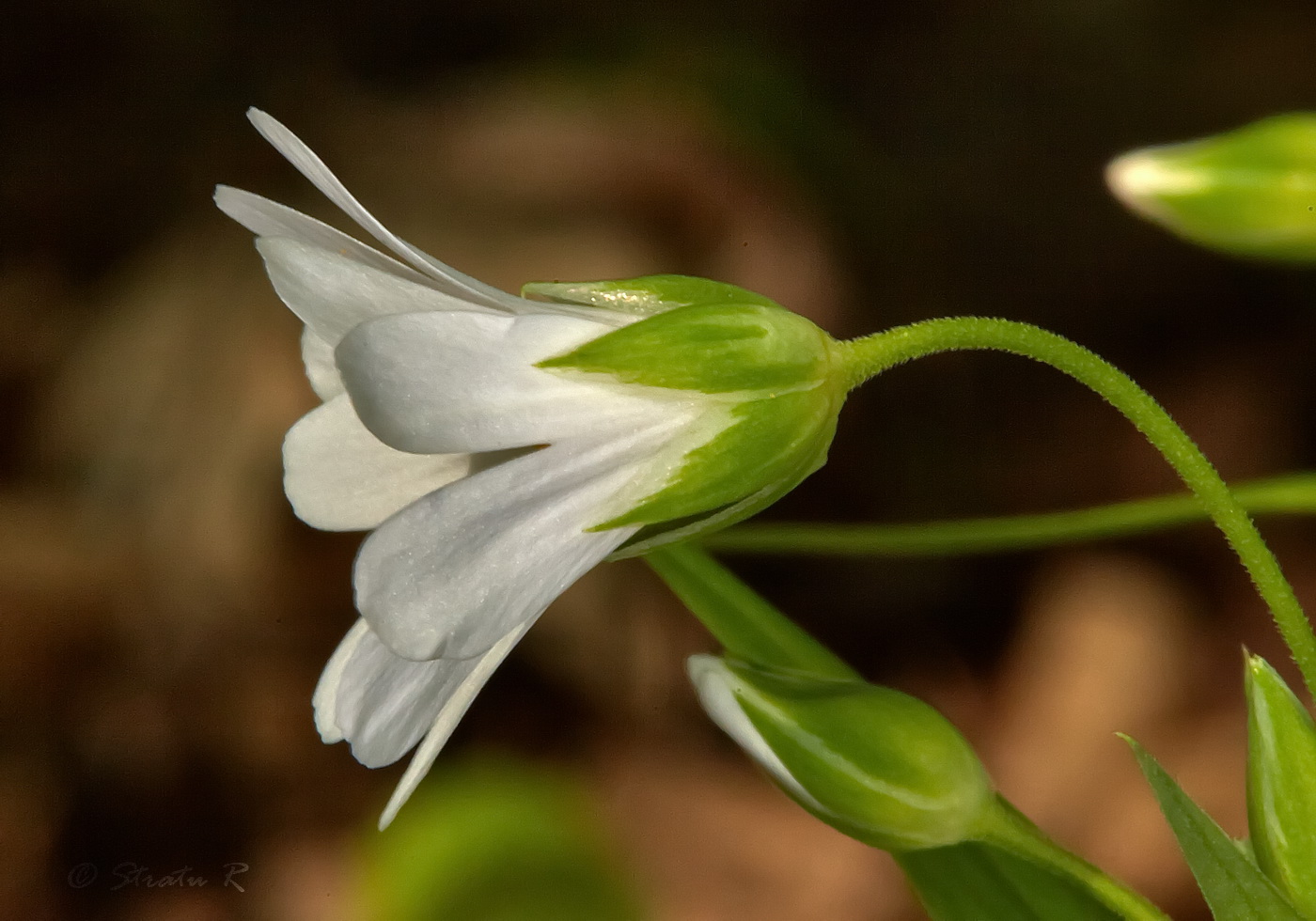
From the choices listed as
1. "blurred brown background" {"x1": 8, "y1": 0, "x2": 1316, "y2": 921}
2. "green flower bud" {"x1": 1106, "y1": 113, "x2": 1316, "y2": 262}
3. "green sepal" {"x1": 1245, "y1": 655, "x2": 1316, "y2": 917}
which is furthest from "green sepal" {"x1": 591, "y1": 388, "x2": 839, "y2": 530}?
"blurred brown background" {"x1": 8, "y1": 0, "x2": 1316, "y2": 921}

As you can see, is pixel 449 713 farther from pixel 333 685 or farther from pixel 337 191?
pixel 337 191

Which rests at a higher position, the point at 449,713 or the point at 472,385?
the point at 472,385

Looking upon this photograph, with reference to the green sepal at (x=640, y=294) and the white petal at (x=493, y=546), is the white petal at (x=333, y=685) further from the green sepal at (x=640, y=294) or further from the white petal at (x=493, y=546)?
the green sepal at (x=640, y=294)

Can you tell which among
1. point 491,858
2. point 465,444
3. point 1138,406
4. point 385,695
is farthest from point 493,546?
point 491,858

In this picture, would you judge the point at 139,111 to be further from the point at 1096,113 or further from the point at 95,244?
the point at 1096,113

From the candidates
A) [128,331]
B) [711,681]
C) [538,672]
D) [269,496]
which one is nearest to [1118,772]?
[538,672]

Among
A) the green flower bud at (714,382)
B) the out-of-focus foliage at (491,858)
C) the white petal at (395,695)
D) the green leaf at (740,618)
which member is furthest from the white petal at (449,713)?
the out-of-focus foliage at (491,858)
